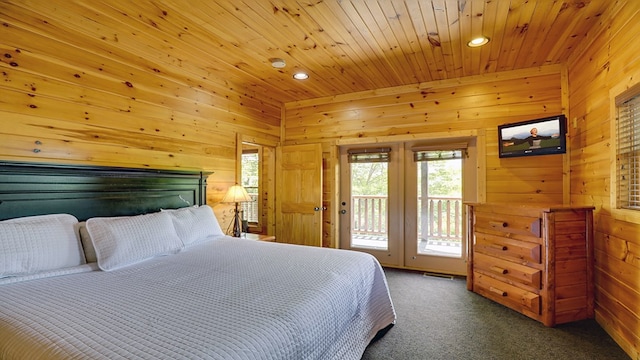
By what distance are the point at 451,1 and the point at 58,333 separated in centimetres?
284

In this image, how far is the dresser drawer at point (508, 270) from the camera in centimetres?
264

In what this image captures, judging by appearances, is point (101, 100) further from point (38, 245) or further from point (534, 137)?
point (534, 137)

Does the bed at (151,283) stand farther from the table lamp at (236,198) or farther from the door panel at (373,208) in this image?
the door panel at (373,208)

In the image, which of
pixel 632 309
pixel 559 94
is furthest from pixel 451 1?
pixel 632 309

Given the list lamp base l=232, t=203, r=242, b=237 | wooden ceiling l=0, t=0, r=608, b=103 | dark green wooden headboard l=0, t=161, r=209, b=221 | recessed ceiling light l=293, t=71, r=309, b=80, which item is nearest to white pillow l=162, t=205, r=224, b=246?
dark green wooden headboard l=0, t=161, r=209, b=221

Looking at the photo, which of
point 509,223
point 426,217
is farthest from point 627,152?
point 426,217

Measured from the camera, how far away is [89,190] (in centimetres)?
243

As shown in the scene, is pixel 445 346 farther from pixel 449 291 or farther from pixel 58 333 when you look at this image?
pixel 58 333

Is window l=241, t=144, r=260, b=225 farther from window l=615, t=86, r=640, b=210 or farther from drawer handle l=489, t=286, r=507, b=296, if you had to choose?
window l=615, t=86, r=640, b=210

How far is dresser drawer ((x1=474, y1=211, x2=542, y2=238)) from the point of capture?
2.66m

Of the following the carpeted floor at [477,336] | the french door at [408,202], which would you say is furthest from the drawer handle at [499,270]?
the french door at [408,202]

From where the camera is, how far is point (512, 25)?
8.13 ft

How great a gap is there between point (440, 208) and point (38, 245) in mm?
3967

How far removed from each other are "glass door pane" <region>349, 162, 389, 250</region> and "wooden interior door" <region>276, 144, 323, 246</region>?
21.2 inches
